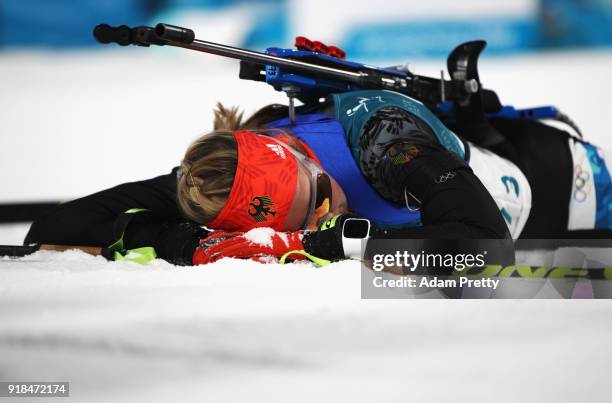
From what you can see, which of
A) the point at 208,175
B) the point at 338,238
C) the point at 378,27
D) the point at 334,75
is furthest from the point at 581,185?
the point at 378,27

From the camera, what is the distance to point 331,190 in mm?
1203

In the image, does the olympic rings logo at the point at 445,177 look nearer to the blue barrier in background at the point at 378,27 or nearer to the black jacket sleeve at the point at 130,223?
the black jacket sleeve at the point at 130,223

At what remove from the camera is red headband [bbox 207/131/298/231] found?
3.63 ft

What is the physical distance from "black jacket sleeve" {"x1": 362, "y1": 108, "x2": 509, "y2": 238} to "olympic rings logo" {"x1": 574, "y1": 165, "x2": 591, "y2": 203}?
0.50 m

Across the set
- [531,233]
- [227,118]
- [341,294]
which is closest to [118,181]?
[227,118]

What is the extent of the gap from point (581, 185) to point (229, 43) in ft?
8.42

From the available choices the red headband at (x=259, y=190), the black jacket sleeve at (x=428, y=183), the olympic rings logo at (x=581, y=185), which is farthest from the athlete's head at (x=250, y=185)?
the olympic rings logo at (x=581, y=185)

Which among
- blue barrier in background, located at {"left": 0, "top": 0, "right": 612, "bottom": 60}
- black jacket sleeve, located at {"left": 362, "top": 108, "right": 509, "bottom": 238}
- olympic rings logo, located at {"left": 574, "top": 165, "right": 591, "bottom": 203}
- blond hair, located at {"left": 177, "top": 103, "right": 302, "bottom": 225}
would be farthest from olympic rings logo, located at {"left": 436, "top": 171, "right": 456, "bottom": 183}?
blue barrier in background, located at {"left": 0, "top": 0, "right": 612, "bottom": 60}

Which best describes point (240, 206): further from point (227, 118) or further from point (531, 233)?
point (531, 233)

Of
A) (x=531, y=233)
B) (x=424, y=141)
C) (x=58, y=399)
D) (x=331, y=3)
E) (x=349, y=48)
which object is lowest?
(x=58, y=399)

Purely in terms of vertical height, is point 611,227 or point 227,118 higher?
point 227,118

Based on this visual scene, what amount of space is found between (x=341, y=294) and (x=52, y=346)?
311 mm

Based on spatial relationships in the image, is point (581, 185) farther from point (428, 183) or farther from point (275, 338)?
point (275, 338)

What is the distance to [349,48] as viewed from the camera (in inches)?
153
